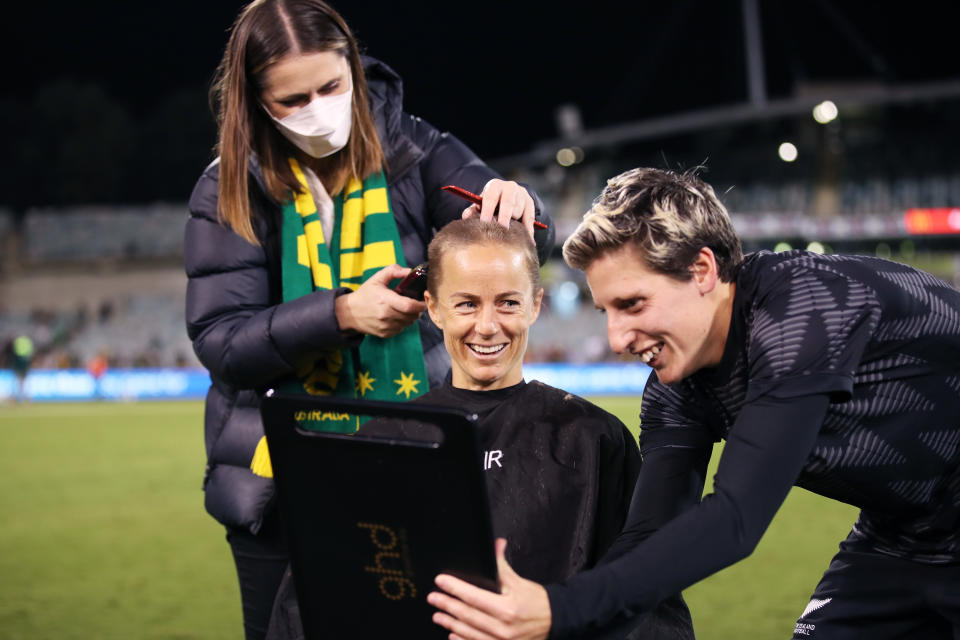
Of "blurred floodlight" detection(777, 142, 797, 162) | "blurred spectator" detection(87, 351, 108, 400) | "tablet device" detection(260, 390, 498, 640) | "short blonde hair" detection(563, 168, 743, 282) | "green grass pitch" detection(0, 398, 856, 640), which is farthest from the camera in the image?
"blurred floodlight" detection(777, 142, 797, 162)

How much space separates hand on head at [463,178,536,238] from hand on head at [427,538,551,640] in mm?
1006

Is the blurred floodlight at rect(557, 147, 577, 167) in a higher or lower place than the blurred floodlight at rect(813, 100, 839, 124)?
lower

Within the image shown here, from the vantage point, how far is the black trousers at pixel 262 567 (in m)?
2.58

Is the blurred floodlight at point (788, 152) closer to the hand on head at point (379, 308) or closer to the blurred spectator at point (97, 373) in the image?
the blurred spectator at point (97, 373)

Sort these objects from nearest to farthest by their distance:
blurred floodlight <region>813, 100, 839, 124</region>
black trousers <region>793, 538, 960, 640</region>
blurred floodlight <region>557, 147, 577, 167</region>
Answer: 1. black trousers <region>793, 538, 960, 640</region>
2. blurred floodlight <region>813, 100, 839, 124</region>
3. blurred floodlight <region>557, 147, 577, 167</region>

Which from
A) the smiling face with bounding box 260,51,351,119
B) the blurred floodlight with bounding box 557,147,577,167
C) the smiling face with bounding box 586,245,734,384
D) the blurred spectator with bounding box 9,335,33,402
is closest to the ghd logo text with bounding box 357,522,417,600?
the smiling face with bounding box 586,245,734,384

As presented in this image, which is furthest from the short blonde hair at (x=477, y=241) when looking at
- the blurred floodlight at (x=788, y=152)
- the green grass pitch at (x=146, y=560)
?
the blurred floodlight at (x=788, y=152)

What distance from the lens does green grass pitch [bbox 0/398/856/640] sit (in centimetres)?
491

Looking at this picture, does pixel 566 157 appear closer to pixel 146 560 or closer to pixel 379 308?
pixel 146 560

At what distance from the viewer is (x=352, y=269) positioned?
8.52 ft

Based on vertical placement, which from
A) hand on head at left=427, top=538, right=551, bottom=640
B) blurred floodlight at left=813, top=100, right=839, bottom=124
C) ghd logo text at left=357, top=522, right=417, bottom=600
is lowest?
hand on head at left=427, top=538, right=551, bottom=640

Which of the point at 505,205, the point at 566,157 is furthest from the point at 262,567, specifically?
the point at 566,157

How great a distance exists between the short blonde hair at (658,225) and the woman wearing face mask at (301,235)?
1.54ft

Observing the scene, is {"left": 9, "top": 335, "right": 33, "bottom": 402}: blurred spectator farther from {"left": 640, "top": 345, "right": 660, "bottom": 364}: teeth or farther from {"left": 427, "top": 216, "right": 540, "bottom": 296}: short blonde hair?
{"left": 640, "top": 345, "right": 660, "bottom": 364}: teeth
